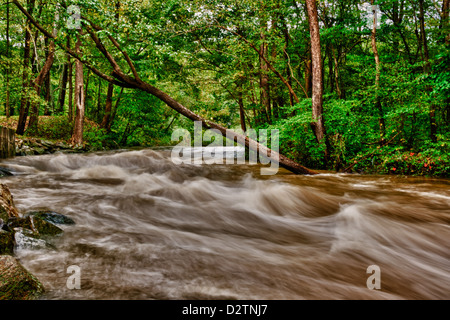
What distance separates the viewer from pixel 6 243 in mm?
2367

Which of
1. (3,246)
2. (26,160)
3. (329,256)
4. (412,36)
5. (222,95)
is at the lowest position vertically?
(329,256)

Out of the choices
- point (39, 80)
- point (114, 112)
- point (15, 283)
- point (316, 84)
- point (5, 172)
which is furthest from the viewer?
point (114, 112)

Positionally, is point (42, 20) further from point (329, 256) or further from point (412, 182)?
point (412, 182)

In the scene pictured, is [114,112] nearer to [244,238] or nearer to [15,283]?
[244,238]

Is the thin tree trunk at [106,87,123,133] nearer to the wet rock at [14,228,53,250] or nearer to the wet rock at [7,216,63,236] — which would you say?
the wet rock at [7,216,63,236]

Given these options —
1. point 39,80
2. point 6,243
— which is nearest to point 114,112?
point 39,80

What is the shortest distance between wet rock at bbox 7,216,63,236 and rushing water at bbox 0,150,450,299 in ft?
0.46

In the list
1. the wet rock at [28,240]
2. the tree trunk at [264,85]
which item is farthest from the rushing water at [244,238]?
the tree trunk at [264,85]

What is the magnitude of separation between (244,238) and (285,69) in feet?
39.6

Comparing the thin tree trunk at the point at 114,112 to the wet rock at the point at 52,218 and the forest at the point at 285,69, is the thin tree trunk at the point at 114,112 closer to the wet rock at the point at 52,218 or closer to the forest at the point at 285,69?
the forest at the point at 285,69

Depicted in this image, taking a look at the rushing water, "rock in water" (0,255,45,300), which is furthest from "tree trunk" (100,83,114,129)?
"rock in water" (0,255,45,300)
